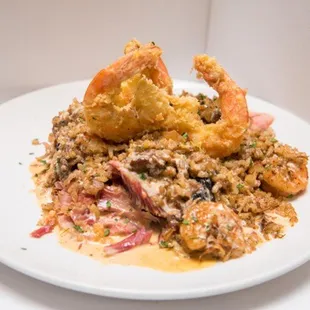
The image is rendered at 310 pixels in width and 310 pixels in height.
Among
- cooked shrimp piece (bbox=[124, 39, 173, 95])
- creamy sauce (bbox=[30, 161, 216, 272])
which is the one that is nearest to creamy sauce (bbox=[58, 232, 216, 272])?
creamy sauce (bbox=[30, 161, 216, 272])

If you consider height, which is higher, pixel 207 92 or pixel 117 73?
pixel 117 73

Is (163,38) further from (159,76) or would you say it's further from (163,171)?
(163,171)

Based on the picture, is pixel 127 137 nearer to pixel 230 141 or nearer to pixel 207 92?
pixel 230 141

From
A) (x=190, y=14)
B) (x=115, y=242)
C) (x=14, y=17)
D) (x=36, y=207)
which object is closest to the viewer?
(x=115, y=242)

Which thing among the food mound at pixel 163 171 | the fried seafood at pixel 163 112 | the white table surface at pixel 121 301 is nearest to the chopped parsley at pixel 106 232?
the food mound at pixel 163 171

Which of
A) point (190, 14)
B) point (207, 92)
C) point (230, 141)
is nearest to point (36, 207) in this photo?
point (230, 141)

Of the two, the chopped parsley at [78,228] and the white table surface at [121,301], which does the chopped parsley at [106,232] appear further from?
the white table surface at [121,301]

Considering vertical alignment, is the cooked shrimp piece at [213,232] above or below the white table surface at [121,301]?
above

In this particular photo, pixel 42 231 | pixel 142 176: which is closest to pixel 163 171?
pixel 142 176
